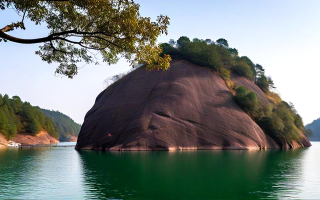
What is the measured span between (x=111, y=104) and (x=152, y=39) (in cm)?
5768

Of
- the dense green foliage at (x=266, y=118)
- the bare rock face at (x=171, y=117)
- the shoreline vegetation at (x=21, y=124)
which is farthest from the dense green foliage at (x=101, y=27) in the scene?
the shoreline vegetation at (x=21, y=124)

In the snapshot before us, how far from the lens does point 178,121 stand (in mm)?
69312

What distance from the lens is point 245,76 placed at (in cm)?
9844

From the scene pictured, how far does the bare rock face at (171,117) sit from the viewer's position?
65.4m

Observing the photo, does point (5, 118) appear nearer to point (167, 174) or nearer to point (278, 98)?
point (278, 98)

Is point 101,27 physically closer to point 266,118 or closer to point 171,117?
point 171,117

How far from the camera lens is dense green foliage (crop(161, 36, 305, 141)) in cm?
7819

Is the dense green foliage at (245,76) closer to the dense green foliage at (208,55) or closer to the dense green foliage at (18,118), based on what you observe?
the dense green foliage at (208,55)

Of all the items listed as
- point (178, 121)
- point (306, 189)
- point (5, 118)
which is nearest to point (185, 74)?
point (178, 121)

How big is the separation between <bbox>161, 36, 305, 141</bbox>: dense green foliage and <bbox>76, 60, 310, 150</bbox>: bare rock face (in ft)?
9.90

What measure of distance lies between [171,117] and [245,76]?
3873 cm

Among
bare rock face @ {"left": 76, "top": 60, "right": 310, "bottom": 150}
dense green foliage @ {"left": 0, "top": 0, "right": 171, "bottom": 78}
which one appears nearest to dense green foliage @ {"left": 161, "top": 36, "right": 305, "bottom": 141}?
bare rock face @ {"left": 76, "top": 60, "right": 310, "bottom": 150}

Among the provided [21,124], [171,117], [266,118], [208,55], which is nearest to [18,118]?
[21,124]

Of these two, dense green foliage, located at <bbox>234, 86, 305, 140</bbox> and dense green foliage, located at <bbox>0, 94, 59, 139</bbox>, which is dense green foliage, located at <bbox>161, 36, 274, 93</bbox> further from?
dense green foliage, located at <bbox>0, 94, 59, 139</bbox>
